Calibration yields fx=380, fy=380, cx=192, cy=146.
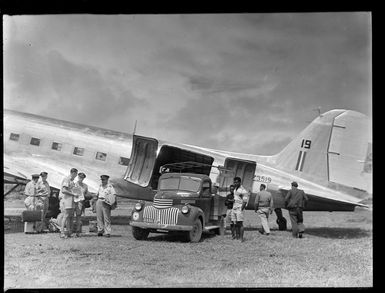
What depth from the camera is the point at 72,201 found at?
352 inches

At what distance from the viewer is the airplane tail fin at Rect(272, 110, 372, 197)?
1066 centimetres

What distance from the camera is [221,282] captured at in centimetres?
645

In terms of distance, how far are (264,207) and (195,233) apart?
2.45m

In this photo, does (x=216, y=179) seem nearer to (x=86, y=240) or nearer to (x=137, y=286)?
(x=86, y=240)

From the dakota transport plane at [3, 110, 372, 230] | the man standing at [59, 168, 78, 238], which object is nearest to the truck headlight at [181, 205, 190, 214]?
the dakota transport plane at [3, 110, 372, 230]

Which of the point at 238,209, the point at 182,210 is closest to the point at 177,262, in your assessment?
the point at 182,210

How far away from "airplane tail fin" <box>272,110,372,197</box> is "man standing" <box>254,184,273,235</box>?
1558mm

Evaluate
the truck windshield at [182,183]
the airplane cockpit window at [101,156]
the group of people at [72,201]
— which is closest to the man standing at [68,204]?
the group of people at [72,201]

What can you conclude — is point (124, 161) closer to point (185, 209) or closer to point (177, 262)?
point (185, 209)

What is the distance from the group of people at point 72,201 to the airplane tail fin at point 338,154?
Result: 545 cm

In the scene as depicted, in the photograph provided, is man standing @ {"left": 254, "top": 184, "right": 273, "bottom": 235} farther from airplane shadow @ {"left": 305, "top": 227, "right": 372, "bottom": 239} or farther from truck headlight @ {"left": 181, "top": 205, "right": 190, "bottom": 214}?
truck headlight @ {"left": 181, "top": 205, "right": 190, "bottom": 214}

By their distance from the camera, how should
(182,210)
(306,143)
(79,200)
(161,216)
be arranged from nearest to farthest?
(182,210)
(161,216)
(79,200)
(306,143)
